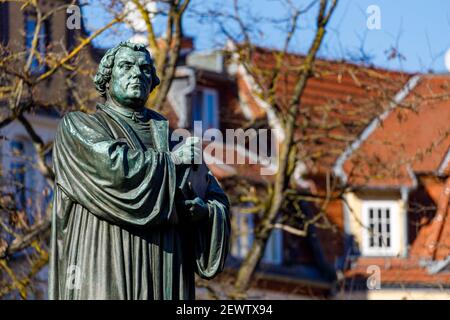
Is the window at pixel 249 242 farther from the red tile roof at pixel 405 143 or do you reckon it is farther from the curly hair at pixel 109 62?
the curly hair at pixel 109 62

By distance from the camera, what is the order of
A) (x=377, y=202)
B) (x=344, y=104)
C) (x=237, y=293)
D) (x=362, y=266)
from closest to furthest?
(x=237, y=293)
(x=344, y=104)
(x=362, y=266)
(x=377, y=202)

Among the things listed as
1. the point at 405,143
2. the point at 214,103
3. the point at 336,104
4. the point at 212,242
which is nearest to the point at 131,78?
the point at 212,242

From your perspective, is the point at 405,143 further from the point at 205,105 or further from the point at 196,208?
the point at 196,208

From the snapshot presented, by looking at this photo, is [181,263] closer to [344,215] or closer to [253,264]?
[253,264]

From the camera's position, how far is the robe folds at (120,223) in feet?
33.4

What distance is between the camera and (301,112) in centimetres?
3117

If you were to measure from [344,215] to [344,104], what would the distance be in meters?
14.4

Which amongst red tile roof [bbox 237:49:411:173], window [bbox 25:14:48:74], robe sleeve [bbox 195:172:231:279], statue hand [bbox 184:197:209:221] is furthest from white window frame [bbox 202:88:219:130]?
statue hand [bbox 184:197:209:221]

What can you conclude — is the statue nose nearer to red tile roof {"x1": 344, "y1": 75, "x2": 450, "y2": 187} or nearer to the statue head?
the statue head

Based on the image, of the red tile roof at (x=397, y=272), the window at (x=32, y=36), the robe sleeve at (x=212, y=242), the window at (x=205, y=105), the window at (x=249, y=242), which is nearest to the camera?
the robe sleeve at (x=212, y=242)

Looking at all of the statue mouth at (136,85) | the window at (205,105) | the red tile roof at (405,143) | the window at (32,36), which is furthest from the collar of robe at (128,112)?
the window at (205,105)

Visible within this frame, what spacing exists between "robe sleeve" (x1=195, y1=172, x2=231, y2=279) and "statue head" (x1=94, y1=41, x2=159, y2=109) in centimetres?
79

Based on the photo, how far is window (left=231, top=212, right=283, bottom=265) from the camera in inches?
1540
